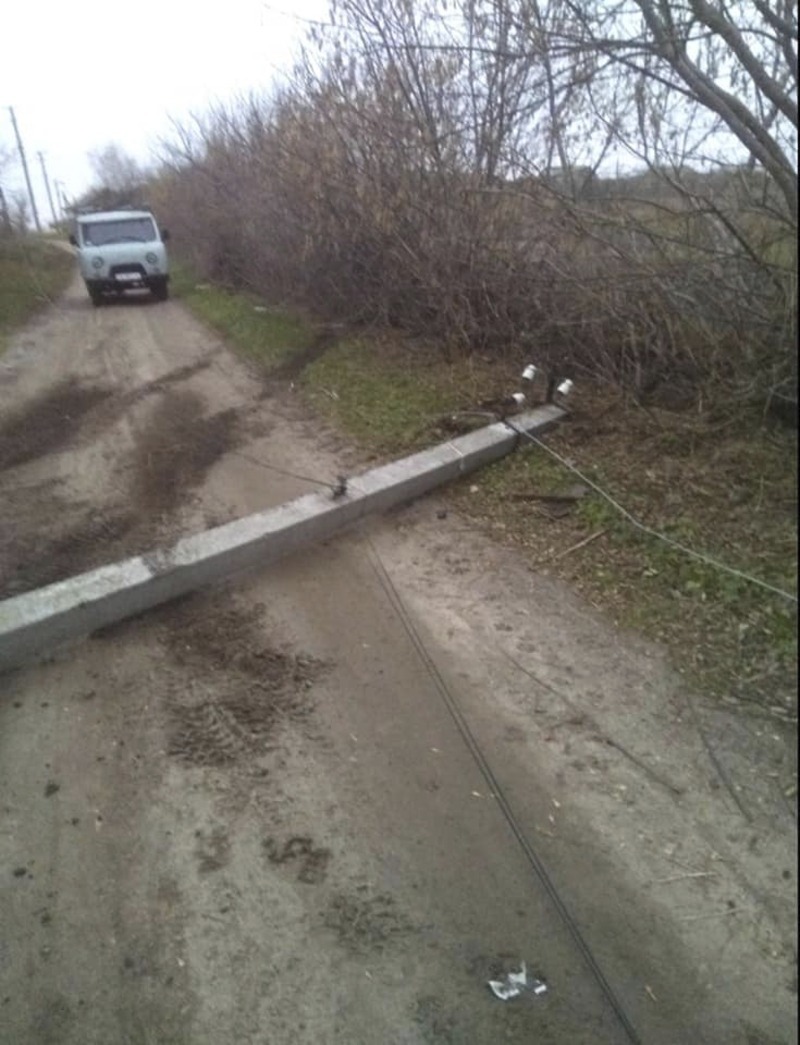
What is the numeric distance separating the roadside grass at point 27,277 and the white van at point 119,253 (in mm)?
610

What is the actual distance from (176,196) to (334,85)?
1364cm

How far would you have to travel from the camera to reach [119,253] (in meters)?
15.6

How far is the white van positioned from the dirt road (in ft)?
42.3

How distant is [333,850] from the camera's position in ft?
8.68

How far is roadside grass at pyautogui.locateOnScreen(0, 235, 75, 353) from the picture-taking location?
9954 mm

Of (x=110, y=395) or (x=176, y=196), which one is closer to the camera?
(x=110, y=395)

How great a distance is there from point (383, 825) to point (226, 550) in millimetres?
2195

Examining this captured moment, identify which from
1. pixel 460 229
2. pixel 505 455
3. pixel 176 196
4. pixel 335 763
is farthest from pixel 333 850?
pixel 176 196

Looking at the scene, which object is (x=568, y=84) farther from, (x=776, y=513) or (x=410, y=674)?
(x=776, y=513)

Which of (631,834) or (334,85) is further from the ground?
(334,85)

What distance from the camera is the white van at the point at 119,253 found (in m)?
15.4

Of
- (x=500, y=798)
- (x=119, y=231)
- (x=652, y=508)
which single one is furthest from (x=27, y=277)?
(x=652, y=508)

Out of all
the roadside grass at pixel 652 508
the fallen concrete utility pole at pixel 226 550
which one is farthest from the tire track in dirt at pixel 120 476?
the roadside grass at pixel 652 508

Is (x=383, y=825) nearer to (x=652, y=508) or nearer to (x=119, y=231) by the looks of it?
(x=652, y=508)
